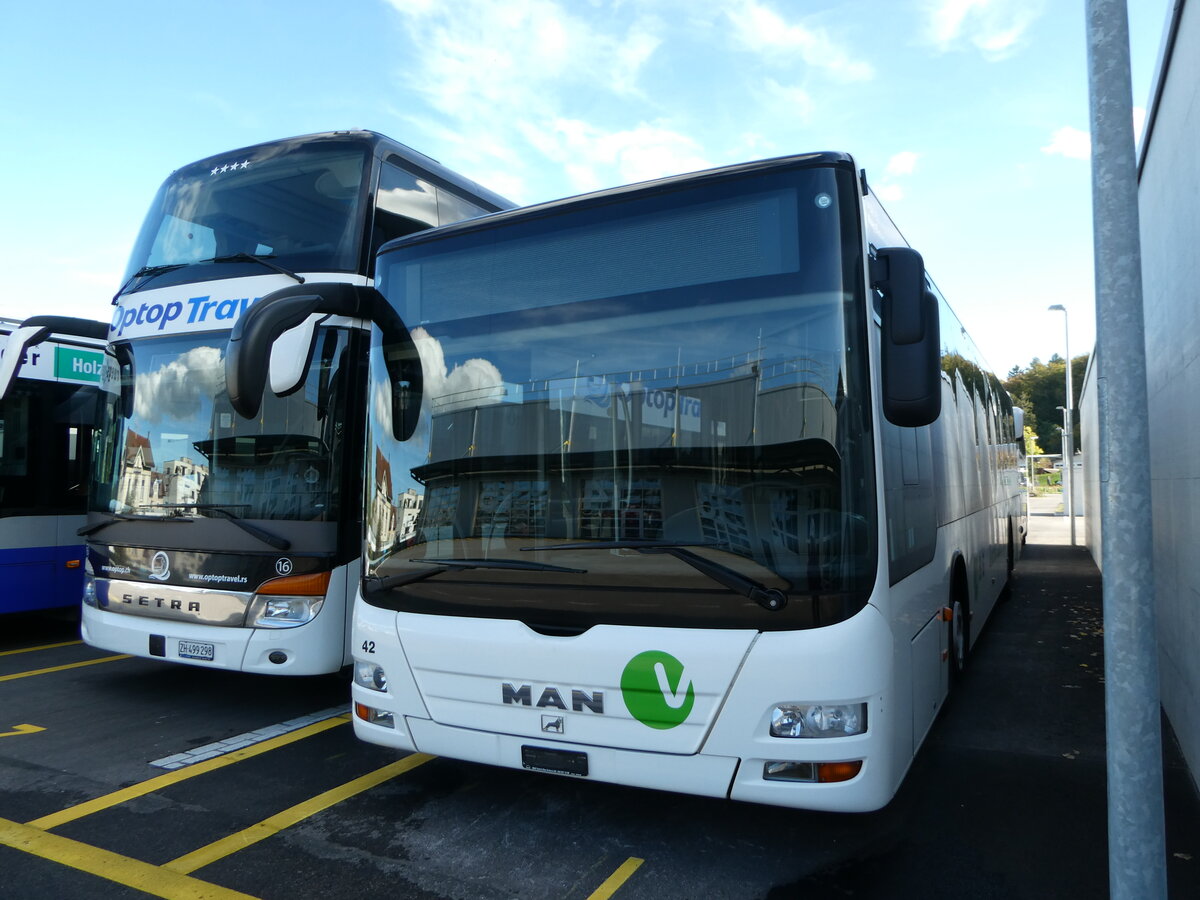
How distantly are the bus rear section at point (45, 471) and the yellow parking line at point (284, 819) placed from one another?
192 inches

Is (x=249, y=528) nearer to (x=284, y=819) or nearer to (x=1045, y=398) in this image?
(x=284, y=819)

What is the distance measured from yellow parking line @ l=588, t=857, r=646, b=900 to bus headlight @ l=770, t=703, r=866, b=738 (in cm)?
96

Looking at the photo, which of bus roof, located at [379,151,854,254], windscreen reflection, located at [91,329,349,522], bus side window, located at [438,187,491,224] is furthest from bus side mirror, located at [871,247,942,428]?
bus side window, located at [438,187,491,224]

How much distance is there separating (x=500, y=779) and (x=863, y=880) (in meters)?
2.02

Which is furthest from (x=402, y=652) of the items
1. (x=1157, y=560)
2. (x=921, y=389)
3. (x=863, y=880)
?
(x=1157, y=560)

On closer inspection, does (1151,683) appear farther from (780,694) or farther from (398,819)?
(398,819)

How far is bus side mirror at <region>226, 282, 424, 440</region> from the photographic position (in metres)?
3.90

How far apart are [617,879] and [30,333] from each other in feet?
18.2

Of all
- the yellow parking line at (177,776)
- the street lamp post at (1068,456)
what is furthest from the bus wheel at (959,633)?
the street lamp post at (1068,456)

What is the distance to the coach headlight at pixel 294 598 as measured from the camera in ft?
18.0

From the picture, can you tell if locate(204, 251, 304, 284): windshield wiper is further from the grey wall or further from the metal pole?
the grey wall

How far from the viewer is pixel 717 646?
3338mm

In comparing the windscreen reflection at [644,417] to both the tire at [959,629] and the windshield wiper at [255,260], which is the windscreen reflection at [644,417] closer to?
the windshield wiper at [255,260]

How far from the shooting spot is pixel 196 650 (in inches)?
225
